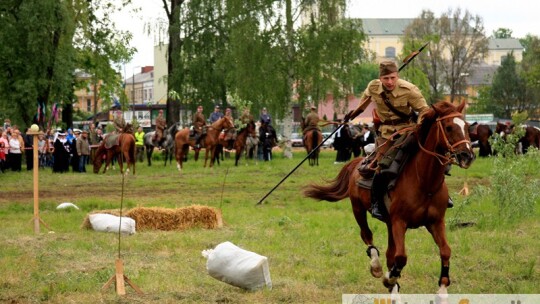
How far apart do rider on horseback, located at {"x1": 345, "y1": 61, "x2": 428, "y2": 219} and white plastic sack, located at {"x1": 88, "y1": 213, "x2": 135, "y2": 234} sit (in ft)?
21.4

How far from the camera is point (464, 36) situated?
102 m

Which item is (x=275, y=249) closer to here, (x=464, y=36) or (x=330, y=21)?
(x=330, y=21)

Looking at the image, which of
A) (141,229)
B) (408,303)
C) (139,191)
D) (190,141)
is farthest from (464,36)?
(408,303)

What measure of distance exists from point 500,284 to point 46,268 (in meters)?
5.75

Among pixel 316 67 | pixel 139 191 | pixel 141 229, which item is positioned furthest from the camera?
pixel 316 67

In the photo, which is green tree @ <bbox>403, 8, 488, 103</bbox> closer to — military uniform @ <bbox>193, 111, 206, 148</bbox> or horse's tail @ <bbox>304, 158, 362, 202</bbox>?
military uniform @ <bbox>193, 111, 206, 148</bbox>

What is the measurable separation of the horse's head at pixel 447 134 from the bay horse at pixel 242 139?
32.8m

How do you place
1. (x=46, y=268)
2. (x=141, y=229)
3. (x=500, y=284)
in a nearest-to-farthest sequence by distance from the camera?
(x=500, y=284), (x=46, y=268), (x=141, y=229)

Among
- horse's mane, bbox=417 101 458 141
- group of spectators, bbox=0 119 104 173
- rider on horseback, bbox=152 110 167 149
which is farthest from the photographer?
rider on horseback, bbox=152 110 167 149

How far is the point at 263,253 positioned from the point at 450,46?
90403 mm

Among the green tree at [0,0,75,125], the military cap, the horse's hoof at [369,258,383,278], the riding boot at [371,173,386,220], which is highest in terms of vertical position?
the green tree at [0,0,75,125]

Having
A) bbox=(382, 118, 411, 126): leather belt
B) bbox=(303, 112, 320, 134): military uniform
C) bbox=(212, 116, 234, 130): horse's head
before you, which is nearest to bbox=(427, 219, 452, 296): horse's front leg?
bbox=(382, 118, 411, 126): leather belt

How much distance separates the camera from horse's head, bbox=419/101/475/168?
1028cm

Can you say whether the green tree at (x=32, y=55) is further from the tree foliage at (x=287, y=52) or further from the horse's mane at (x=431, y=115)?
the horse's mane at (x=431, y=115)
